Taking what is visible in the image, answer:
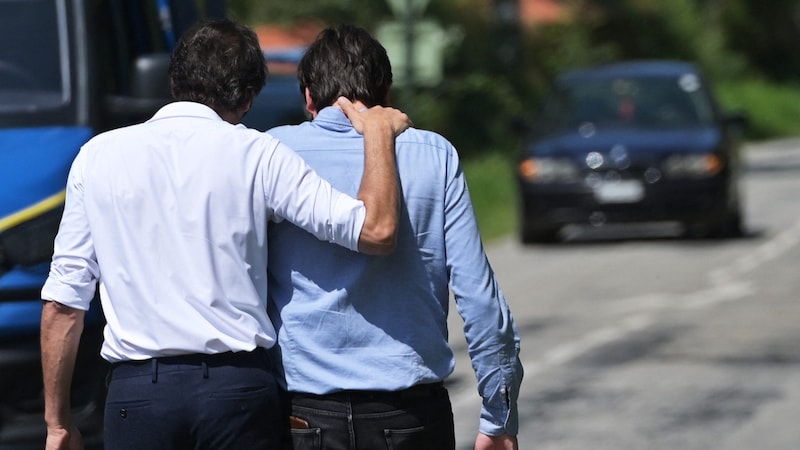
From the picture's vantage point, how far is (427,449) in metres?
3.81

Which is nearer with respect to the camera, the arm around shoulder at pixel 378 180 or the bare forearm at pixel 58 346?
the arm around shoulder at pixel 378 180

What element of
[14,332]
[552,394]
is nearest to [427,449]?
[14,332]

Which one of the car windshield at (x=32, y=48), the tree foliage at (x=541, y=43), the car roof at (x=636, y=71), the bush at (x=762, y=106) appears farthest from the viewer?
the bush at (x=762, y=106)

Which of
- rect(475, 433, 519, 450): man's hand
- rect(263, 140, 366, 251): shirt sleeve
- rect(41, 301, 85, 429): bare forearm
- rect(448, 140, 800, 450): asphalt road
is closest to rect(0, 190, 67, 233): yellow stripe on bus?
rect(41, 301, 85, 429): bare forearm

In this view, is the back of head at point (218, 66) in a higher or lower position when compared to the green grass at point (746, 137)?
higher

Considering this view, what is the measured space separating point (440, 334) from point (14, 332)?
2.25 meters

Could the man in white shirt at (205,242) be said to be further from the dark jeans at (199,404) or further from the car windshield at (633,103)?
the car windshield at (633,103)

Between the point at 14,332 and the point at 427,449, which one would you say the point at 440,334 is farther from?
the point at 14,332

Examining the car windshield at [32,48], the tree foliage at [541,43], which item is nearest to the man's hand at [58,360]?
the car windshield at [32,48]

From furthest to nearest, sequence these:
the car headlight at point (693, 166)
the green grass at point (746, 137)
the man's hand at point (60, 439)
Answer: the green grass at point (746, 137) → the car headlight at point (693, 166) → the man's hand at point (60, 439)

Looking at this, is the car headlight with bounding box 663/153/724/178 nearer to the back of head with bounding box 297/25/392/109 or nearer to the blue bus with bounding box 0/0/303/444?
the blue bus with bounding box 0/0/303/444

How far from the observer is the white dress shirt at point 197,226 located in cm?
370

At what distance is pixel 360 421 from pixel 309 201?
0.48 m

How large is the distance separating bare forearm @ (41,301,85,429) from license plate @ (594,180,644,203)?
12161 mm
